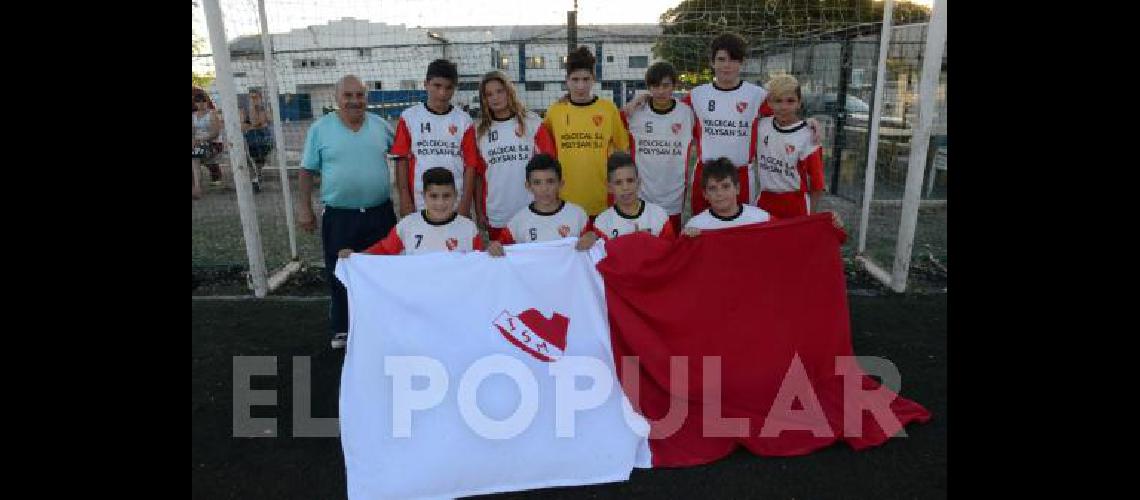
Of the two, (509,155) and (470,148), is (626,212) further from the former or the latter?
(470,148)

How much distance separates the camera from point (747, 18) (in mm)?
7535

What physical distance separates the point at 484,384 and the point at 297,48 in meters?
6.72

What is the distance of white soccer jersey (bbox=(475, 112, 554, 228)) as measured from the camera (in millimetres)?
4551

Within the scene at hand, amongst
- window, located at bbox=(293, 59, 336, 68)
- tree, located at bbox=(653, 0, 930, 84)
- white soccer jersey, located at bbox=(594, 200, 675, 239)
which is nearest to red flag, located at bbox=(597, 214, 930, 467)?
white soccer jersey, located at bbox=(594, 200, 675, 239)

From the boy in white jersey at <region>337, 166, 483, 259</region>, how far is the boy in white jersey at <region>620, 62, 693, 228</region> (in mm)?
1470

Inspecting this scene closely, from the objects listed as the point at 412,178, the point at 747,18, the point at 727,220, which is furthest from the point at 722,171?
the point at 747,18

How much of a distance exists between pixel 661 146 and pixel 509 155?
1.09 metres

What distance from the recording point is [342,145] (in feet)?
14.5

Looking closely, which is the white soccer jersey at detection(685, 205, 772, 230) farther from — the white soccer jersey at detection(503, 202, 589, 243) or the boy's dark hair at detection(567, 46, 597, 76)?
the boy's dark hair at detection(567, 46, 597, 76)

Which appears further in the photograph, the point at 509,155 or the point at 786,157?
the point at 786,157

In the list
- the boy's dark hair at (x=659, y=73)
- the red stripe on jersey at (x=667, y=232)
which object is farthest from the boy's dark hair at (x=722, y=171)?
the boy's dark hair at (x=659, y=73)

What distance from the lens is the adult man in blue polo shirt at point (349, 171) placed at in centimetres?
441

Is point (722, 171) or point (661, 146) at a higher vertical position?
point (661, 146)
